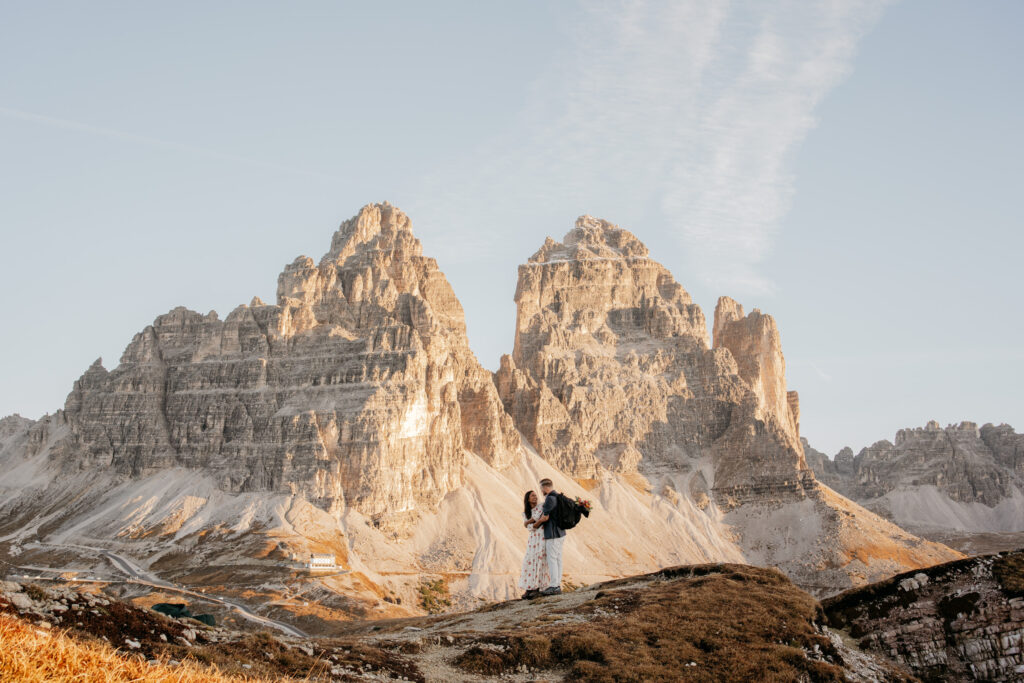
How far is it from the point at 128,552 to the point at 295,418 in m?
31.1

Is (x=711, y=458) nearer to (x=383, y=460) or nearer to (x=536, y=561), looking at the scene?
(x=383, y=460)

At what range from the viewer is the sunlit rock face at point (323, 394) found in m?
140

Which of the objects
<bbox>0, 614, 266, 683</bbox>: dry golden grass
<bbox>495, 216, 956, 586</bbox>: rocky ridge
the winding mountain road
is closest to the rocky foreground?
<bbox>0, 614, 266, 683</bbox>: dry golden grass

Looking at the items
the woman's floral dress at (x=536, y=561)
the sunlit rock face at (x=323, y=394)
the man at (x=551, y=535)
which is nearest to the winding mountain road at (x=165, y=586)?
the sunlit rock face at (x=323, y=394)

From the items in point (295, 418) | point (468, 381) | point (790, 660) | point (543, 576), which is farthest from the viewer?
point (468, 381)

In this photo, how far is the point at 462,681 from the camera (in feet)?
84.2

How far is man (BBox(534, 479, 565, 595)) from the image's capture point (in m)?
35.6

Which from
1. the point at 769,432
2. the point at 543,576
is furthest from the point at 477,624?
the point at 769,432

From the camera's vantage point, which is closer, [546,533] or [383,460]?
[546,533]

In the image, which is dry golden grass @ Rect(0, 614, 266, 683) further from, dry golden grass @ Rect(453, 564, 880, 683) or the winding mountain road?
the winding mountain road

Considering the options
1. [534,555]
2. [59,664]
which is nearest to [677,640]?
[534,555]

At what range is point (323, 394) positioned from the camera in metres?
150

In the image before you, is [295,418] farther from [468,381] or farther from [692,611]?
[692,611]

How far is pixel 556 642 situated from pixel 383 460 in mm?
112369
